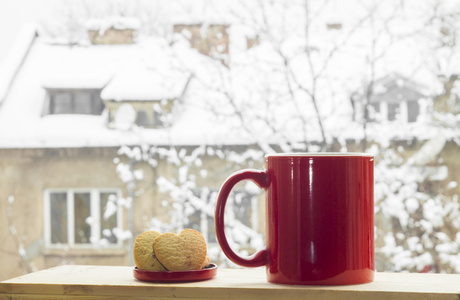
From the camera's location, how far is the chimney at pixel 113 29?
327 cm

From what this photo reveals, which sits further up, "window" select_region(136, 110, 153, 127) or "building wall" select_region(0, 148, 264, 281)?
"window" select_region(136, 110, 153, 127)

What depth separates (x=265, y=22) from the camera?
295 cm

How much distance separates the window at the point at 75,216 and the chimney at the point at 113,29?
773mm

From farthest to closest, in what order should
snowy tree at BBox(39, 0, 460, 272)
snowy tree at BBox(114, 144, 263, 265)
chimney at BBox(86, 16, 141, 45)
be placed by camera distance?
chimney at BBox(86, 16, 141, 45), snowy tree at BBox(114, 144, 263, 265), snowy tree at BBox(39, 0, 460, 272)

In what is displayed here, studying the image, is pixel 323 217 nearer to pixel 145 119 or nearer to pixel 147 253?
pixel 147 253

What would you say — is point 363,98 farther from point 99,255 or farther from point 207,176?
point 99,255

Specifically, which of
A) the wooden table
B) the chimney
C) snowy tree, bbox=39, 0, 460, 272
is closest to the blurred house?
the chimney

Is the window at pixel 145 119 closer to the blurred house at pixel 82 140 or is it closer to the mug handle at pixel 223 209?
the blurred house at pixel 82 140

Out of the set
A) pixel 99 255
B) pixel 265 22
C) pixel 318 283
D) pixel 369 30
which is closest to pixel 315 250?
pixel 318 283

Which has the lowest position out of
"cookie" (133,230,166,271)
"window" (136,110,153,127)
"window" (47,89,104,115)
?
"cookie" (133,230,166,271)

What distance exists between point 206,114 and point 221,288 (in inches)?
106

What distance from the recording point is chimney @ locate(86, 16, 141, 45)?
3266 mm

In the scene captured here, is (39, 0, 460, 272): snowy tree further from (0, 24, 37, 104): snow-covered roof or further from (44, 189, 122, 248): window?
(0, 24, 37, 104): snow-covered roof

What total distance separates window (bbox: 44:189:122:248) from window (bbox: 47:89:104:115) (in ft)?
1.35
